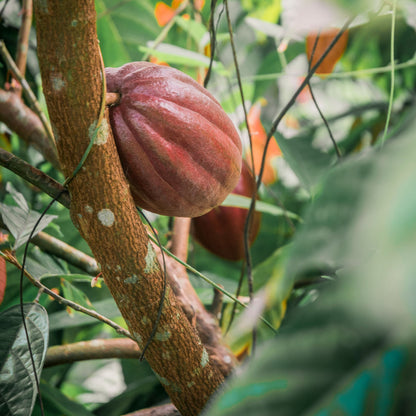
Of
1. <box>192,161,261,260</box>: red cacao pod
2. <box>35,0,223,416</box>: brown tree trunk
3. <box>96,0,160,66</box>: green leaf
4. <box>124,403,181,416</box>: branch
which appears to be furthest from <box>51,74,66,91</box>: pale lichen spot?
<box>96,0,160,66</box>: green leaf

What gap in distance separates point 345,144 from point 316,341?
101cm

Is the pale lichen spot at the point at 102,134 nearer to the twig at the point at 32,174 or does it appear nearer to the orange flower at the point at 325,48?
the twig at the point at 32,174

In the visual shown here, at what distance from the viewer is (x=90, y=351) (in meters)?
0.61

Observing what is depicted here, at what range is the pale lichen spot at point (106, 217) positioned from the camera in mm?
361

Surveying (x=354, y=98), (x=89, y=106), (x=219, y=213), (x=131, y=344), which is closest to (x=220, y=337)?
(x=131, y=344)

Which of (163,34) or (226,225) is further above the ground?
(163,34)

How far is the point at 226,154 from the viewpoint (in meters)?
0.42

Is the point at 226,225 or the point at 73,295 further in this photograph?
the point at 226,225

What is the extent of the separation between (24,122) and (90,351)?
0.35 metres

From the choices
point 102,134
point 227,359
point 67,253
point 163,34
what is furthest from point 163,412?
point 163,34

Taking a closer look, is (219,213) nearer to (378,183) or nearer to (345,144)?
(345,144)

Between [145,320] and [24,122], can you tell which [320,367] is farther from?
[24,122]

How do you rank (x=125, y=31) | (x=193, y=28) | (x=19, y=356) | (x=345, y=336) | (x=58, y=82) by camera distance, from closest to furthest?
(x=345, y=336) < (x=58, y=82) < (x=19, y=356) < (x=193, y=28) < (x=125, y=31)

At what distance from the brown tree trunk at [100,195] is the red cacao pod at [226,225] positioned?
0.38 metres
